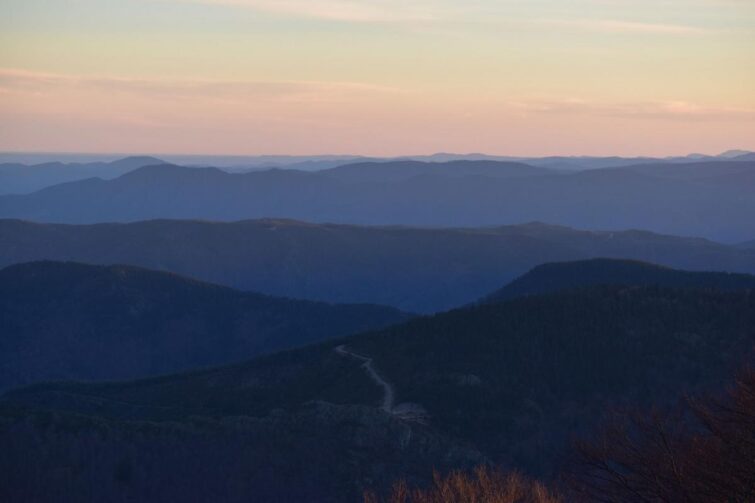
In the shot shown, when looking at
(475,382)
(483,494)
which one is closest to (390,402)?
(475,382)

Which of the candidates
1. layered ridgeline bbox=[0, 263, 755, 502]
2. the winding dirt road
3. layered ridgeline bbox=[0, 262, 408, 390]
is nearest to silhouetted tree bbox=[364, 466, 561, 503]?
layered ridgeline bbox=[0, 263, 755, 502]

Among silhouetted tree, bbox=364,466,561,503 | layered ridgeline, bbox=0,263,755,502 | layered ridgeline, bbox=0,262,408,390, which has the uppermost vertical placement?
silhouetted tree, bbox=364,466,561,503

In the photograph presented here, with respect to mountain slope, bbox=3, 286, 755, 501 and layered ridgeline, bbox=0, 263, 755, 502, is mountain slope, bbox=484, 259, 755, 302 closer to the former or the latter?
mountain slope, bbox=3, 286, 755, 501

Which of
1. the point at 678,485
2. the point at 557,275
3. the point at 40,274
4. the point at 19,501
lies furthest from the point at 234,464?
the point at 40,274

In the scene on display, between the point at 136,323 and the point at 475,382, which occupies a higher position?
the point at 475,382

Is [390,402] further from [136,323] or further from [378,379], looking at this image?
[136,323]

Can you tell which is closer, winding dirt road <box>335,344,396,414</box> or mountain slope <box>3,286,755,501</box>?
mountain slope <box>3,286,755,501</box>

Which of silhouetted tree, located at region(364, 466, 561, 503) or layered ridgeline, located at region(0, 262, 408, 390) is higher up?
silhouetted tree, located at region(364, 466, 561, 503)
